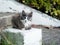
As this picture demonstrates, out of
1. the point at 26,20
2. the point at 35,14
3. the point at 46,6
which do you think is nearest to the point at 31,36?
the point at 26,20

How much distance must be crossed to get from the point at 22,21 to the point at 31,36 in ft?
0.99

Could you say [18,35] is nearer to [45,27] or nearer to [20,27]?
[20,27]

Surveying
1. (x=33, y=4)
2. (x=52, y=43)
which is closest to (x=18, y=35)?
(x=52, y=43)

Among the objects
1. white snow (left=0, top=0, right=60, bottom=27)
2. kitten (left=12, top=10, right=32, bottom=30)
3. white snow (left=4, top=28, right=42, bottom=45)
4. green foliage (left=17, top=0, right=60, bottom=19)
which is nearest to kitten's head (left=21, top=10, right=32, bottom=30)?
kitten (left=12, top=10, right=32, bottom=30)

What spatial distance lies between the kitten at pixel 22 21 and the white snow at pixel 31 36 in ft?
0.36

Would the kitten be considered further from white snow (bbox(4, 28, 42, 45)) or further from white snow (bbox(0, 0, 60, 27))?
white snow (bbox(0, 0, 60, 27))

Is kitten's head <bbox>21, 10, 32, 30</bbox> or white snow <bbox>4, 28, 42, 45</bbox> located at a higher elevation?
kitten's head <bbox>21, 10, 32, 30</bbox>

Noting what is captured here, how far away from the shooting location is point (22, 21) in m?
5.25

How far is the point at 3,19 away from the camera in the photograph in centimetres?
545

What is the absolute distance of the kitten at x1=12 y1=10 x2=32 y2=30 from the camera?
520 cm

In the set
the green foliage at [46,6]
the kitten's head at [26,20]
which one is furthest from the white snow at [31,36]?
the green foliage at [46,6]

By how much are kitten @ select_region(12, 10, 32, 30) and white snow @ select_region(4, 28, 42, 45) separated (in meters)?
0.11

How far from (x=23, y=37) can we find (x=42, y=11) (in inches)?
89.9

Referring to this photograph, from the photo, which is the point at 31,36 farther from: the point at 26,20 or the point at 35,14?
the point at 35,14
